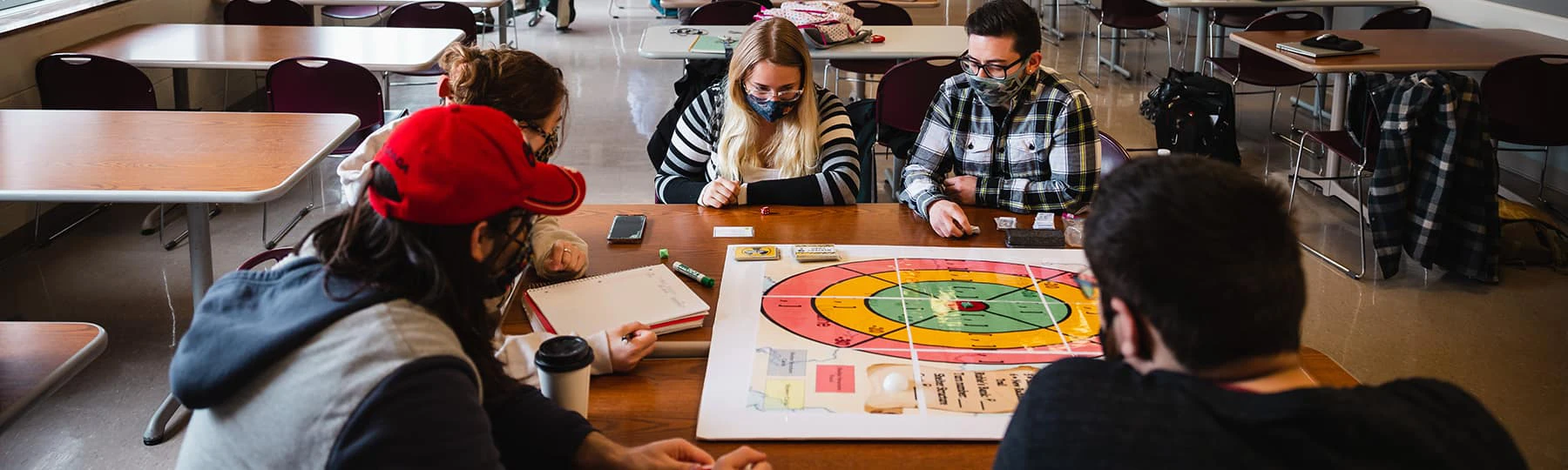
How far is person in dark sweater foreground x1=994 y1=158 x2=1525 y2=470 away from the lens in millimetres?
915

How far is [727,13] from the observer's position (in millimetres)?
5754

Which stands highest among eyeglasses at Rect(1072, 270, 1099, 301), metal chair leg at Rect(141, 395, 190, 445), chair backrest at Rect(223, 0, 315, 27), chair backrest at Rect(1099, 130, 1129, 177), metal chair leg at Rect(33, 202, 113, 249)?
eyeglasses at Rect(1072, 270, 1099, 301)

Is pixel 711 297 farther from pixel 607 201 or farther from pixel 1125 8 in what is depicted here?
pixel 1125 8

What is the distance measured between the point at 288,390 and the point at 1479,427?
3.39 ft

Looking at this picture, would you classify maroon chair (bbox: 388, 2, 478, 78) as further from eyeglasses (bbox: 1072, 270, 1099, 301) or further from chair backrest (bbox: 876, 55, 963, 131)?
eyeglasses (bbox: 1072, 270, 1099, 301)

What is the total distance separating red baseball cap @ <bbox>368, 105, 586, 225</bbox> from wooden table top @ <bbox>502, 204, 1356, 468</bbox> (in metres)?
0.46

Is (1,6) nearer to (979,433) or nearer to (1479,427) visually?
(979,433)

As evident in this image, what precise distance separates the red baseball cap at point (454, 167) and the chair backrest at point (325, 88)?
10.1ft

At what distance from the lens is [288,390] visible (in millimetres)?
1056

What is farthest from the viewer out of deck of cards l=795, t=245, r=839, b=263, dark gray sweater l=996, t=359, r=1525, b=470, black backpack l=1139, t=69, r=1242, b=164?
black backpack l=1139, t=69, r=1242, b=164

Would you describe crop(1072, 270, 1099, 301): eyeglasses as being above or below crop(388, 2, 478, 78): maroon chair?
above

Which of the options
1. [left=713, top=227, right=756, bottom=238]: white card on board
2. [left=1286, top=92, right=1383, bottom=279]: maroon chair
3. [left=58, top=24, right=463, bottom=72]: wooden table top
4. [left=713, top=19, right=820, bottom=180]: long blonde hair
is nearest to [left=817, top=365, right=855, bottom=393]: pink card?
[left=713, top=227, right=756, bottom=238]: white card on board

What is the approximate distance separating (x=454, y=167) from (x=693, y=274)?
0.94m

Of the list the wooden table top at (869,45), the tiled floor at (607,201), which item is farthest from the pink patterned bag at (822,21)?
the tiled floor at (607,201)
